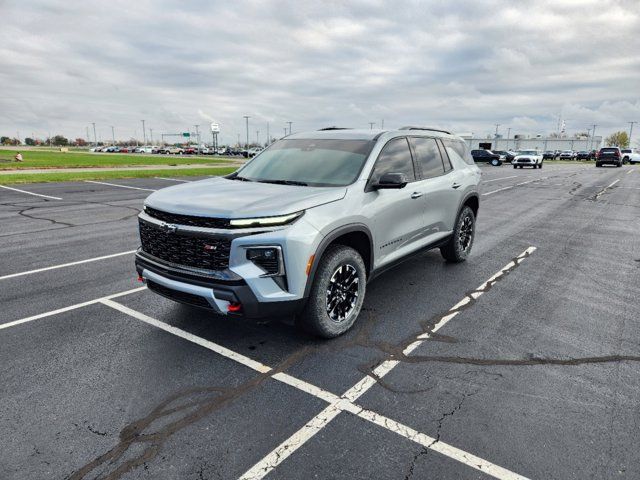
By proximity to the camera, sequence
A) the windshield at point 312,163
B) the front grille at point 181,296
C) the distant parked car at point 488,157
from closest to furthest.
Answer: the front grille at point 181,296, the windshield at point 312,163, the distant parked car at point 488,157

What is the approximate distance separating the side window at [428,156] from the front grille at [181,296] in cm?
312

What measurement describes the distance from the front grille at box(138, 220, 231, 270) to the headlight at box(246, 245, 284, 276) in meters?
0.19

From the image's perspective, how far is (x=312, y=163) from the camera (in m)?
4.64

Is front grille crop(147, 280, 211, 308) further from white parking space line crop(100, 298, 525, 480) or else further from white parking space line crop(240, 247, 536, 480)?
white parking space line crop(240, 247, 536, 480)

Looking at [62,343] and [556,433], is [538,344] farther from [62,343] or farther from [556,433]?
[62,343]

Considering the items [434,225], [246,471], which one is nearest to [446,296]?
[434,225]

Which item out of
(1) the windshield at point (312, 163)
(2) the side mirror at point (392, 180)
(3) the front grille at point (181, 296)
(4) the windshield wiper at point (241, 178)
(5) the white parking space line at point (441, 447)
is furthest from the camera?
(4) the windshield wiper at point (241, 178)

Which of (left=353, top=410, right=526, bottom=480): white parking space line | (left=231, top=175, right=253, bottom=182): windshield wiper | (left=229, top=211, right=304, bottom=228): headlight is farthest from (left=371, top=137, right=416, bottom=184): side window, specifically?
(left=353, top=410, right=526, bottom=480): white parking space line

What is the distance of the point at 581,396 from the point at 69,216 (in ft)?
36.7

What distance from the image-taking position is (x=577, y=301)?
16.7 feet

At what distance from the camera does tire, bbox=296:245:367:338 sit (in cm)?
368

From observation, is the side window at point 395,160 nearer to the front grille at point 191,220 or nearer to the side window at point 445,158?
the side window at point 445,158

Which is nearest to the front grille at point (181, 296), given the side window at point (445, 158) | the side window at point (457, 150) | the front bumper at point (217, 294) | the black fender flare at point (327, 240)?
the front bumper at point (217, 294)

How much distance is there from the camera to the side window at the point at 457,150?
620 centimetres
